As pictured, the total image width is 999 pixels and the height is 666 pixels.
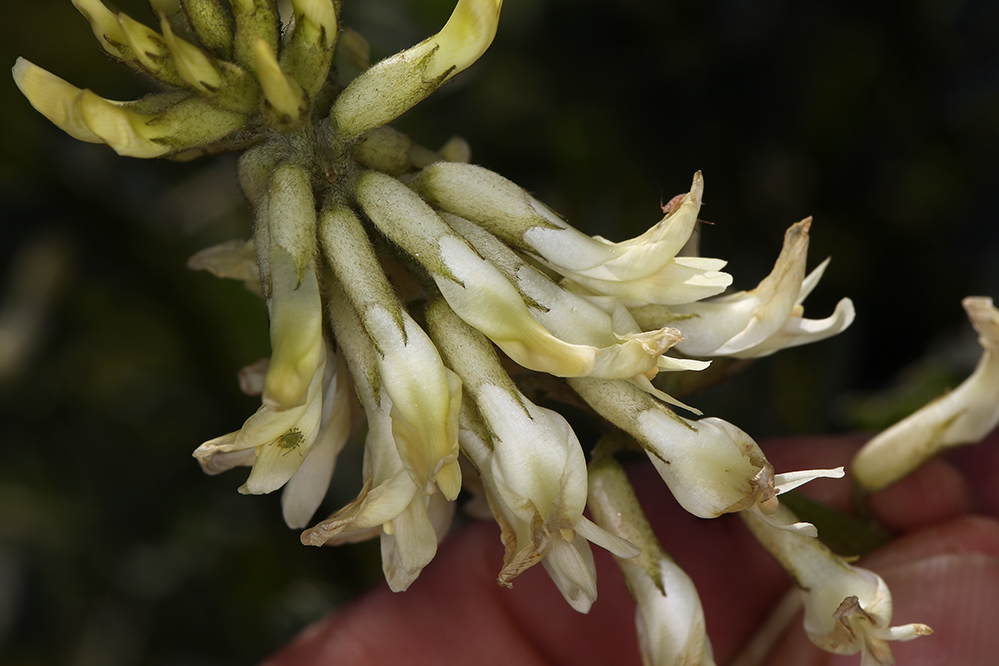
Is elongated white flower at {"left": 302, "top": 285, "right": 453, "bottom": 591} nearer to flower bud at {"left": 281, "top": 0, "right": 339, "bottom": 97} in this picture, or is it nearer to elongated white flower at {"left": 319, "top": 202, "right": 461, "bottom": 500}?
elongated white flower at {"left": 319, "top": 202, "right": 461, "bottom": 500}

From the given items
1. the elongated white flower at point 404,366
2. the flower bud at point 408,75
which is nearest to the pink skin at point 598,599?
the elongated white flower at point 404,366

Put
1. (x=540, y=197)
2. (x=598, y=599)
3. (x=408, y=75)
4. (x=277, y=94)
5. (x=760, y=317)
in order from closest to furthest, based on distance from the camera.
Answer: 1. (x=277, y=94)
2. (x=408, y=75)
3. (x=760, y=317)
4. (x=598, y=599)
5. (x=540, y=197)

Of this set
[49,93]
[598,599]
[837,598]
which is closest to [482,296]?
[49,93]

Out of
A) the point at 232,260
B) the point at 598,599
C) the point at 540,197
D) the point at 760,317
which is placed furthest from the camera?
the point at 540,197

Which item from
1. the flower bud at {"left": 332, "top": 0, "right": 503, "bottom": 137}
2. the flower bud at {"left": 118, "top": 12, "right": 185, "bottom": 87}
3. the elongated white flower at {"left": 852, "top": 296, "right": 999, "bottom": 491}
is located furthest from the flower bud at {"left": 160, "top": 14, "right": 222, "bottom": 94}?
the elongated white flower at {"left": 852, "top": 296, "right": 999, "bottom": 491}

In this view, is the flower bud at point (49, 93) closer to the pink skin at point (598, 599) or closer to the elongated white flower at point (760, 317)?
the elongated white flower at point (760, 317)

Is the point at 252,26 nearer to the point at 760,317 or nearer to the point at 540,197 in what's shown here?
the point at 760,317

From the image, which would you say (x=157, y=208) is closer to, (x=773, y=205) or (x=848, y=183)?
(x=773, y=205)
